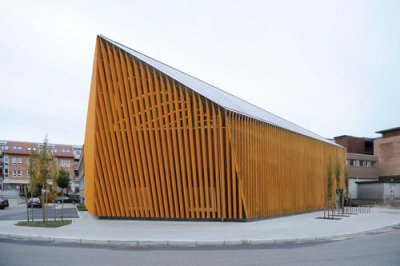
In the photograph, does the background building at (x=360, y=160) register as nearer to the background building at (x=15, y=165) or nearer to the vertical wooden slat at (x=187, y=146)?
the vertical wooden slat at (x=187, y=146)

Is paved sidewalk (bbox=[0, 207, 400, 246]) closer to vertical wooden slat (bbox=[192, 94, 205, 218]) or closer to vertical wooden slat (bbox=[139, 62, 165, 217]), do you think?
vertical wooden slat (bbox=[192, 94, 205, 218])

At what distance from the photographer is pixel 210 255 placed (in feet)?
37.1

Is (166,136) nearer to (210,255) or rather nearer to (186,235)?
(186,235)

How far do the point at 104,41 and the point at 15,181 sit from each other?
237 ft

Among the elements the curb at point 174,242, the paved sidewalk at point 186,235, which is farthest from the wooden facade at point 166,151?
the curb at point 174,242

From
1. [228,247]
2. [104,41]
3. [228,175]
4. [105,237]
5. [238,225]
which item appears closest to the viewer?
[228,247]

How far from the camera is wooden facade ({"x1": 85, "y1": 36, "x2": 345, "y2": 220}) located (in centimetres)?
2111

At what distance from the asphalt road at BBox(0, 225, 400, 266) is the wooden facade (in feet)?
26.1

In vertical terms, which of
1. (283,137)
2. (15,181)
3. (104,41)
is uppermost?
(104,41)

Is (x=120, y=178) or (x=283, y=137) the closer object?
(x=120, y=178)

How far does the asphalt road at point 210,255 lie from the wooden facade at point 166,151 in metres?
7.96

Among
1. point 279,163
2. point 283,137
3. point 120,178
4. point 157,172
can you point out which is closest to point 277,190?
point 279,163

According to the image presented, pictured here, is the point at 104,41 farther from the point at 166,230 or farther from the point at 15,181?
the point at 15,181

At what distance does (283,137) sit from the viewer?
88.3 feet
